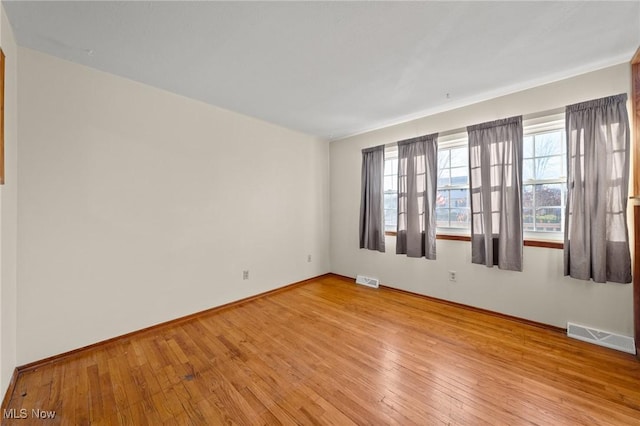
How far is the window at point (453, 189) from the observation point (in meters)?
3.21

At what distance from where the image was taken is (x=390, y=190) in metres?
4.01

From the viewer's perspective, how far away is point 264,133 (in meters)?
3.64

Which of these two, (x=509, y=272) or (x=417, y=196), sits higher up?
(x=417, y=196)

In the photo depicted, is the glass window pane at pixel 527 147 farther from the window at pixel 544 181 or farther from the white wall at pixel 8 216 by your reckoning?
the white wall at pixel 8 216

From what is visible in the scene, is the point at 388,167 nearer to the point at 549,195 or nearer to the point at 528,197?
the point at 528,197

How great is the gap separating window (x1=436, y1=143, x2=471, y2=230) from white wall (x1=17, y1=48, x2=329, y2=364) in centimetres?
243

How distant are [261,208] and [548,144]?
3.52 m

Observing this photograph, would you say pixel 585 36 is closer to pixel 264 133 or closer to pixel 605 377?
pixel 605 377

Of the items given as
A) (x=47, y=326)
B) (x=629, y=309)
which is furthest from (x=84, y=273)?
(x=629, y=309)

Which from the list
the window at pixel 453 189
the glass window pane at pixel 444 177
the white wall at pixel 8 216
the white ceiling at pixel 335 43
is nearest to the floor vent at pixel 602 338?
the window at pixel 453 189

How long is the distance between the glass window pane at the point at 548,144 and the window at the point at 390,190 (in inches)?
66.9

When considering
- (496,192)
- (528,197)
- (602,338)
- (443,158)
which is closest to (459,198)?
(496,192)

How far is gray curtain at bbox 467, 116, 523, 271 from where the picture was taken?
2668 millimetres

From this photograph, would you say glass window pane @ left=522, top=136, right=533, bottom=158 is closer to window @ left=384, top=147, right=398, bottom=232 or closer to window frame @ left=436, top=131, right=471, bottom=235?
window frame @ left=436, top=131, right=471, bottom=235
